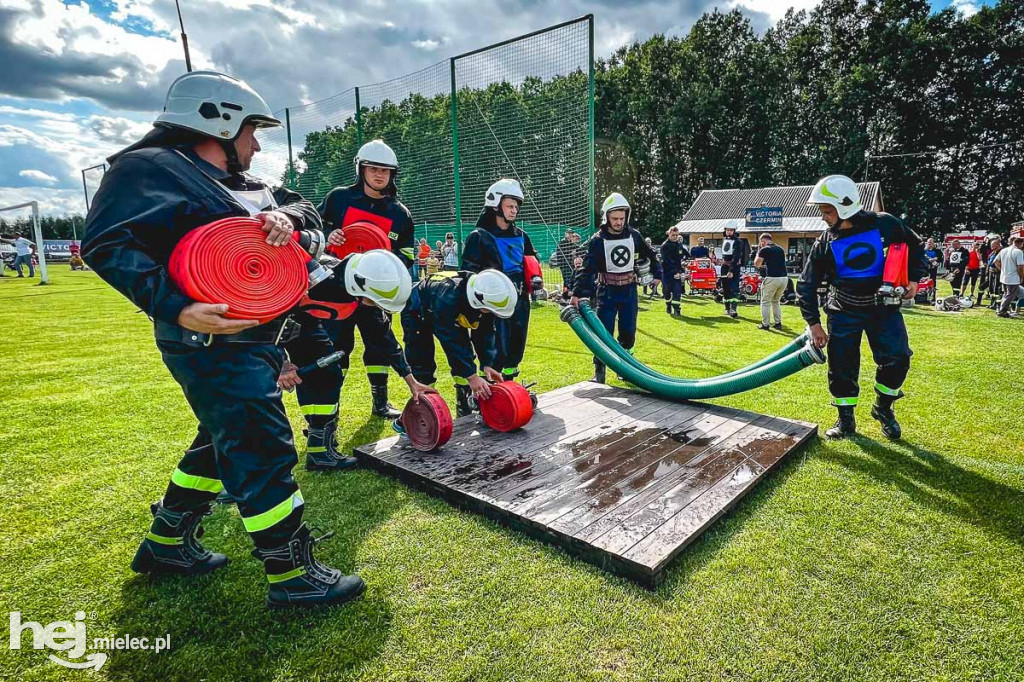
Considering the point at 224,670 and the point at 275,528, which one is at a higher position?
the point at 275,528

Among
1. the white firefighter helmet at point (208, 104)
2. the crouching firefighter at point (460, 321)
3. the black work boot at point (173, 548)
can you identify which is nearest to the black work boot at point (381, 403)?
the crouching firefighter at point (460, 321)

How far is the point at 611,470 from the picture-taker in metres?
3.85

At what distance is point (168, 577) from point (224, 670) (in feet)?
2.93

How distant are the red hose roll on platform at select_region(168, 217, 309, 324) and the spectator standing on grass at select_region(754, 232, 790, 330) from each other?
426 inches

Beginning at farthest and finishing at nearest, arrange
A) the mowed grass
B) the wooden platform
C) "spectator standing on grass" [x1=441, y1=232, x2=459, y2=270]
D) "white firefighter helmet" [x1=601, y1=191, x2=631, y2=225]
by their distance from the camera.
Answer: "spectator standing on grass" [x1=441, y1=232, x2=459, y2=270] → "white firefighter helmet" [x1=601, y1=191, x2=631, y2=225] → the wooden platform → the mowed grass

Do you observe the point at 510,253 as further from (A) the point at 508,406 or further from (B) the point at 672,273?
(B) the point at 672,273

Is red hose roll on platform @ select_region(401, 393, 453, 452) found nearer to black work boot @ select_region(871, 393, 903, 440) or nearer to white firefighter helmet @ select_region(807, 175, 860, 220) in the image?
white firefighter helmet @ select_region(807, 175, 860, 220)

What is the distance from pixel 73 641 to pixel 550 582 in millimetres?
2194

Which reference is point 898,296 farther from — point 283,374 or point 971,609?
point 283,374

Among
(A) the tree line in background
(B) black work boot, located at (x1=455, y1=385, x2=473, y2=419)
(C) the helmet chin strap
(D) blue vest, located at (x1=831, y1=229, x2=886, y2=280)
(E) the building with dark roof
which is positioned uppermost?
(A) the tree line in background

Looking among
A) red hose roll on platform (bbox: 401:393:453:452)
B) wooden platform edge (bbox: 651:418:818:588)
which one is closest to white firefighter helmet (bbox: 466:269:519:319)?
red hose roll on platform (bbox: 401:393:453:452)

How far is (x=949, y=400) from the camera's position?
5.88 metres

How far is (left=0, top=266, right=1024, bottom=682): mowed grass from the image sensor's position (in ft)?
7.45

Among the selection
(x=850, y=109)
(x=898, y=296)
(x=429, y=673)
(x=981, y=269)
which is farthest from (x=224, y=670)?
(x=850, y=109)
